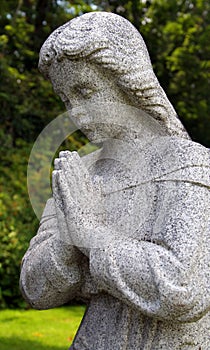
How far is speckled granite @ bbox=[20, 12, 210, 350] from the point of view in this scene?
7.86 feet

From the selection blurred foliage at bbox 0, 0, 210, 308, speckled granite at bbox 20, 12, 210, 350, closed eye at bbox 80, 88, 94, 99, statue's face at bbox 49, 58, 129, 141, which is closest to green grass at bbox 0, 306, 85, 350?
blurred foliage at bbox 0, 0, 210, 308

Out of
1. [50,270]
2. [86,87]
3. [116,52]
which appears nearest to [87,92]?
[86,87]

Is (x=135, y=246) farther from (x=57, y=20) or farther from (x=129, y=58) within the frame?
(x=57, y=20)

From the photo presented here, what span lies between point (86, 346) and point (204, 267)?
71cm

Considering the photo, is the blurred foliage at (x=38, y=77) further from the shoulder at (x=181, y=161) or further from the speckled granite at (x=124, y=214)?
the shoulder at (x=181, y=161)

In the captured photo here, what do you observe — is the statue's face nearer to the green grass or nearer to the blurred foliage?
the green grass

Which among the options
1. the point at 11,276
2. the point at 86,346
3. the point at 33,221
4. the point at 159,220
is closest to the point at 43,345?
the point at 11,276

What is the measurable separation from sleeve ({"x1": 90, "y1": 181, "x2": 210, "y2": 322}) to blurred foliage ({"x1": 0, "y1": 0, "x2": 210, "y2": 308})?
21.1ft

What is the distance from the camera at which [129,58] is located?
2605 millimetres

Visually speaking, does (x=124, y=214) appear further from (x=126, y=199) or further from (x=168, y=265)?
(x=168, y=265)

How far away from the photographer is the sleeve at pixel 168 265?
92.0 inches

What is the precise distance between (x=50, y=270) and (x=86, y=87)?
834 mm

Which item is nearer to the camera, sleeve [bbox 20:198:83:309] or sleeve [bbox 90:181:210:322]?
sleeve [bbox 90:181:210:322]

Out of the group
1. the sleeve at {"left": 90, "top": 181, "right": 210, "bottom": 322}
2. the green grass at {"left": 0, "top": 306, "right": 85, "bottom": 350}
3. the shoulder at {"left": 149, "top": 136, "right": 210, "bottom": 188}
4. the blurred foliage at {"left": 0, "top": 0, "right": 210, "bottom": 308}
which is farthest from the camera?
the blurred foliage at {"left": 0, "top": 0, "right": 210, "bottom": 308}
